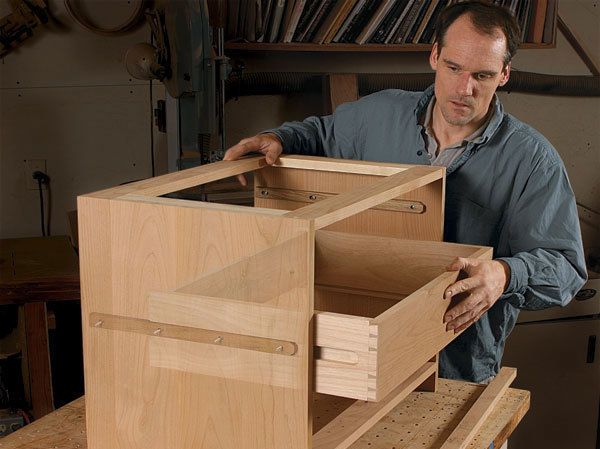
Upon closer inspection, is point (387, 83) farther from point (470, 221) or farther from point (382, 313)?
point (382, 313)

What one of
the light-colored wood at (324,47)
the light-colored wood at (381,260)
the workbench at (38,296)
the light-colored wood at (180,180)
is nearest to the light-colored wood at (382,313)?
the light-colored wood at (381,260)

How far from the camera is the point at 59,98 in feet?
10.4

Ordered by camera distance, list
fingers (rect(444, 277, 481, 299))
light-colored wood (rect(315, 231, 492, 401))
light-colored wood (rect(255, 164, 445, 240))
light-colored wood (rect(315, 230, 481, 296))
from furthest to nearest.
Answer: light-colored wood (rect(255, 164, 445, 240)), light-colored wood (rect(315, 230, 481, 296)), fingers (rect(444, 277, 481, 299)), light-colored wood (rect(315, 231, 492, 401))

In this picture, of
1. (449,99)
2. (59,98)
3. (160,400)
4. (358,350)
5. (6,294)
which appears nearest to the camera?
(358,350)

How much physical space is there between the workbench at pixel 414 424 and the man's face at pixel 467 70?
22.5 inches

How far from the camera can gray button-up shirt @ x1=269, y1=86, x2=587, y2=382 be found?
174 cm

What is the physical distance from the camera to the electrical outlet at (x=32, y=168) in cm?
318

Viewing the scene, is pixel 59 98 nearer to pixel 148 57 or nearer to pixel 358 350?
pixel 148 57

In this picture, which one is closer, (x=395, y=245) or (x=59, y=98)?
(x=395, y=245)

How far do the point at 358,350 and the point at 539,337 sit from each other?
2343mm

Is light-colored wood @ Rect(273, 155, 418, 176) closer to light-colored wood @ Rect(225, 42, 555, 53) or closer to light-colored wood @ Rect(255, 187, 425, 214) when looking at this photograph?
light-colored wood @ Rect(255, 187, 425, 214)

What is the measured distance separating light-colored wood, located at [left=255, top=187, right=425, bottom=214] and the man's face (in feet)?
0.75

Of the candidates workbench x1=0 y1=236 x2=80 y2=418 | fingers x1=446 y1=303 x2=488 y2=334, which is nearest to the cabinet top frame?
fingers x1=446 y1=303 x2=488 y2=334

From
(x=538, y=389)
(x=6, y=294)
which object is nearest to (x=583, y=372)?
(x=538, y=389)
